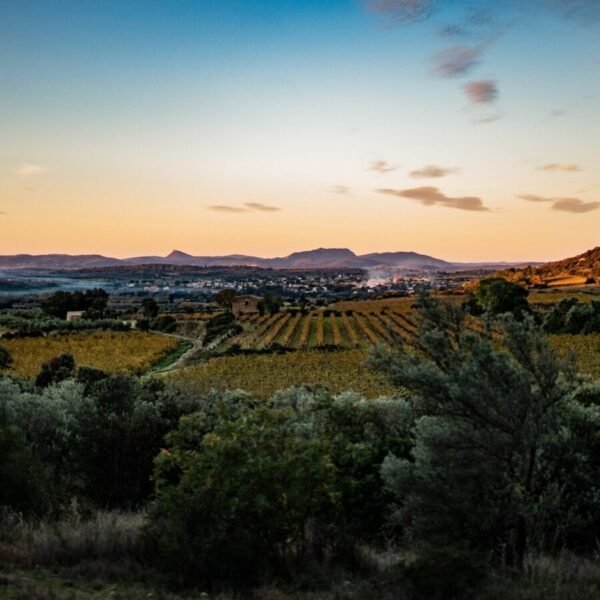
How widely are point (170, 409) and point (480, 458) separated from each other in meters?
12.2

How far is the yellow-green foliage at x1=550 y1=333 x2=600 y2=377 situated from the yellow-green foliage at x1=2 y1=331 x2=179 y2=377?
37.4 m

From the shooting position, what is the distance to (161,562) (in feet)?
29.8

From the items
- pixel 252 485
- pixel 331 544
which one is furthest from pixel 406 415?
pixel 252 485

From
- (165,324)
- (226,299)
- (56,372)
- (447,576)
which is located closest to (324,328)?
(165,324)

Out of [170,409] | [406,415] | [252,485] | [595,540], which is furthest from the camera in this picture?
[170,409]

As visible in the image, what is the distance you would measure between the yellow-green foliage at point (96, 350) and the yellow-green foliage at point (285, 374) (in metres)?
8.92

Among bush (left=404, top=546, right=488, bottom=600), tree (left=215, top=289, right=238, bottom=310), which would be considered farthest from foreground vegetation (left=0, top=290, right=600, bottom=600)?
tree (left=215, top=289, right=238, bottom=310)

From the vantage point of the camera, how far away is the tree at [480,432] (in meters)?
9.05

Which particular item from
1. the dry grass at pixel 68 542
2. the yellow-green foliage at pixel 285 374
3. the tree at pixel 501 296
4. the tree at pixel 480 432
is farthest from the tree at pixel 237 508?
the tree at pixel 501 296

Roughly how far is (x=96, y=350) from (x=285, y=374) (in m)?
31.0

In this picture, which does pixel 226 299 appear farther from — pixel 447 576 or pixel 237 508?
pixel 447 576

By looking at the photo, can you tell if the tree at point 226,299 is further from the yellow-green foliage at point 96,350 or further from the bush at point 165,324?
the yellow-green foliage at point 96,350

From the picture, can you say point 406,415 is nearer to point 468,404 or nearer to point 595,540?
point 595,540

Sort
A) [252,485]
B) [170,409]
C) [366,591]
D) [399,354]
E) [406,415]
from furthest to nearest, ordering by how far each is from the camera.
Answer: [170,409] → [406,415] → [399,354] → [252,485] → [366,591]
